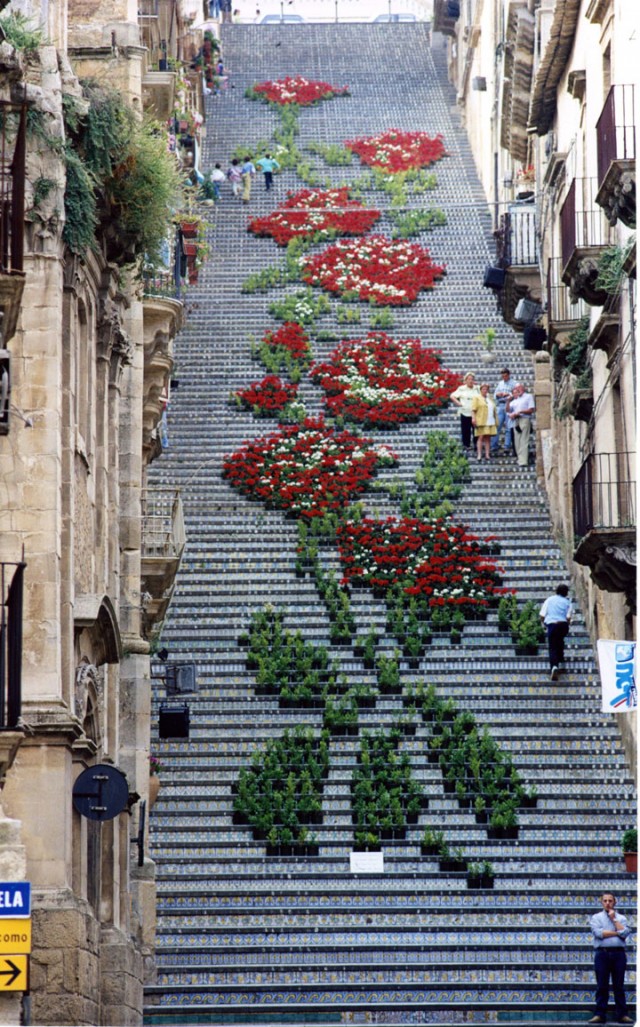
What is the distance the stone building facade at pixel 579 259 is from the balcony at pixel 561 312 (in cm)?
3

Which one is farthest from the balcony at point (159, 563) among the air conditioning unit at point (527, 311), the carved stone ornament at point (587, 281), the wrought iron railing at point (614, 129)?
the air conditioning unit at point (527, 311)

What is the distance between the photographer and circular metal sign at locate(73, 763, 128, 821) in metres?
18.5

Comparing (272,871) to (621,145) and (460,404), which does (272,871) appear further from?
(460,404)

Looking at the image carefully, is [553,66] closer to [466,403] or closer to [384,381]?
[466,403]

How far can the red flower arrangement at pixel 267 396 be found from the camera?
37.1 metres

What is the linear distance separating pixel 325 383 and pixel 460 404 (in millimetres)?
3105

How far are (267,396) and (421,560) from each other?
21.6ft

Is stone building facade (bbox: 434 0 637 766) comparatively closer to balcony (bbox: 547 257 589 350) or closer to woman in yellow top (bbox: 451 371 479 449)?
balcony (bbox: 547 257 589 350)

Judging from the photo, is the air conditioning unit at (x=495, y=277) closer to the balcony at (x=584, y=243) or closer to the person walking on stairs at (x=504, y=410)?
the person walking on stairs at (x=504, y=410)

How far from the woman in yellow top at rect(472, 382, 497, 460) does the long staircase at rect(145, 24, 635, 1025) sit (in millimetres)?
369

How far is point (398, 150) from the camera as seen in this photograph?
51.2 metres

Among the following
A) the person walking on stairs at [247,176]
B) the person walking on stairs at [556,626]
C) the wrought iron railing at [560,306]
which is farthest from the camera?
the person walking on stairs at [247,176]

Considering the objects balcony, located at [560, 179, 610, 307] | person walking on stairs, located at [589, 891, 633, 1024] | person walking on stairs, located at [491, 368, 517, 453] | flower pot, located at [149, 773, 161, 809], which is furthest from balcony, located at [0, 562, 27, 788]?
person walking on stairs, located at [491, 368, 517, 453]

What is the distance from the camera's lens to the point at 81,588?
66.5ft
